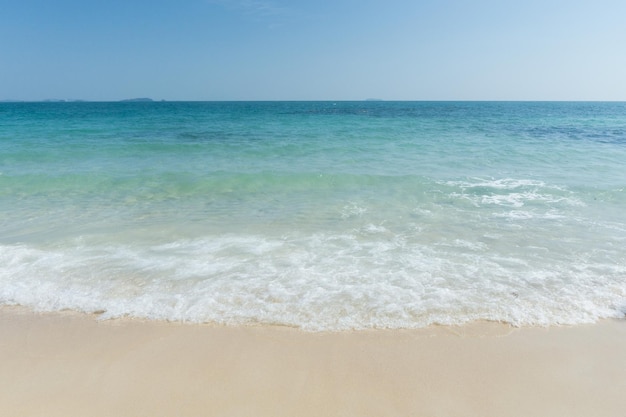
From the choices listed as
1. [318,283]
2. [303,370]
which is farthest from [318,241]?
[303,370]

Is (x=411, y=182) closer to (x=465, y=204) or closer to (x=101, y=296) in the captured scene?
(x=465, y=204)

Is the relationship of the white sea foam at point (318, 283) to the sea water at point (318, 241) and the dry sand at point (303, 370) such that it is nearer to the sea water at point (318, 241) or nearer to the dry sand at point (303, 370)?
the sea water at point (318, 241)

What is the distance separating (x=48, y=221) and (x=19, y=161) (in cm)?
930

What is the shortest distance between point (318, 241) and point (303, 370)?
130 inches

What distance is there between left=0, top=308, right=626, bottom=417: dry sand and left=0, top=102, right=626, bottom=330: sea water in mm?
304

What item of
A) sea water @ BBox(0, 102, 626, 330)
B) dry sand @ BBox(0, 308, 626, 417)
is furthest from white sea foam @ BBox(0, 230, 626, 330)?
dry sand @ BBox(0, 308, 626, 417)

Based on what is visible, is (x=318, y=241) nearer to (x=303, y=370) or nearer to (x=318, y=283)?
(x=318, y=283)

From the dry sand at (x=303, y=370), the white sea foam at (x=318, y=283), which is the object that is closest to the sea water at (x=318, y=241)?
the white sea foam at (x=318, y=283)

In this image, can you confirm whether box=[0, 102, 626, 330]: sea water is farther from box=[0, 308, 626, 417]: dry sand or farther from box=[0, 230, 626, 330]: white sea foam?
box=[0, 308, 626, 417]: dry sand

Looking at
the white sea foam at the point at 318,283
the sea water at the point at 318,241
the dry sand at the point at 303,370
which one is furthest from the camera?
the sea water at the point at 318,241

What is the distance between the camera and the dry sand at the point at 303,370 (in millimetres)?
3246

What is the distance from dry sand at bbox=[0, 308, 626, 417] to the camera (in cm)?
325

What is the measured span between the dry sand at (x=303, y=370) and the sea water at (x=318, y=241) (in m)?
0.30

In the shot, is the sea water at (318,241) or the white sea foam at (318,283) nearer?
the white sea foam at (318,283)
